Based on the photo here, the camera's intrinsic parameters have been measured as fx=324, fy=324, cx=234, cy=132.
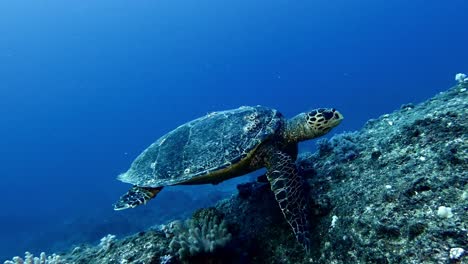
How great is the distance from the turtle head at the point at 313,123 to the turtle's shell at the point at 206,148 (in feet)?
0.98

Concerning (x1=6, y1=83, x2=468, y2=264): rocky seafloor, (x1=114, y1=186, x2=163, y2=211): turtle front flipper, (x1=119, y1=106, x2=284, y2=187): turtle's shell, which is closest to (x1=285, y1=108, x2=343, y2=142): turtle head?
(x1=119, y1=106, x2=284, y2=187): turtle's shell

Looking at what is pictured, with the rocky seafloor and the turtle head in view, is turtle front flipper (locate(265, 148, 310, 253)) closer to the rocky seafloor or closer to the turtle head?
the rocky seafloor

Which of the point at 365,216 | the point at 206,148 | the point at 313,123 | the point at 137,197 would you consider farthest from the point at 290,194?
the point at 137,197

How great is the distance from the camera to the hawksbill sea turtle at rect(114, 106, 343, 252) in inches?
206

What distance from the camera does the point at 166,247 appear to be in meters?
4.16

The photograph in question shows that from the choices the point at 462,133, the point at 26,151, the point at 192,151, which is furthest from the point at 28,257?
the point at 26,151

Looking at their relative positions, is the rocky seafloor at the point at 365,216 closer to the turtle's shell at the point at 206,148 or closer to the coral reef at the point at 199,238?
the coral reef at the point at 199,238

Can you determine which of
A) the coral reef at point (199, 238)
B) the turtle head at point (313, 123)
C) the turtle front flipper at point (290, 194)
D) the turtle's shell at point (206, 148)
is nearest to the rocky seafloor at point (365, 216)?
the coral reef at point (199, 238)

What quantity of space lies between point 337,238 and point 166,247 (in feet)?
6.99

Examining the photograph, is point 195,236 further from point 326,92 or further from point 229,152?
point 326,92

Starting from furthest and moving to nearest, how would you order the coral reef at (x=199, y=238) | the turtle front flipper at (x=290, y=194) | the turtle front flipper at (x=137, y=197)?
the turtle front flipper at (x=137, y=197) < the turtle front flipper at (x=290, y=194) < the coral reef at (x=199, y=238)

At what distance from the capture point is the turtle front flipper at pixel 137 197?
585 cm

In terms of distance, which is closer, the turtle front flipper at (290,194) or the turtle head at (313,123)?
the turtle front flipper at (290,194)

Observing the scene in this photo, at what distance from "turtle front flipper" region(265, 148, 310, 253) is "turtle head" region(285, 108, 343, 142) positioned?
2.47 ft
